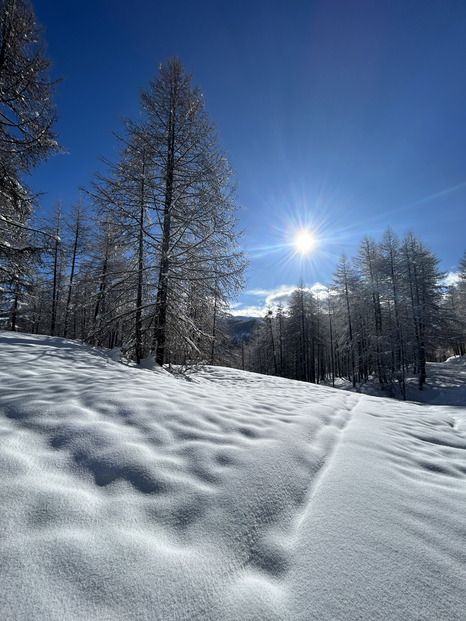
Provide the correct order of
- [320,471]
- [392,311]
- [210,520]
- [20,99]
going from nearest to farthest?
[210,520] → [320,471] → [20,99] → [392,311]

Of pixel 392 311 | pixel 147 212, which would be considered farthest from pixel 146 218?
pixel 392 311

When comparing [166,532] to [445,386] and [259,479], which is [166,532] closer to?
[259,479]

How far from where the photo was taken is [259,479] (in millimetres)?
1594

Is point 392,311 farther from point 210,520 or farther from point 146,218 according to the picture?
point 210,520

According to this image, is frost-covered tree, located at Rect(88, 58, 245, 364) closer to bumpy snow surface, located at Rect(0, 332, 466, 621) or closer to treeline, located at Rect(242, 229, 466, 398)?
bumpy snow surface, located at Rect(0, 332, 466, 621)

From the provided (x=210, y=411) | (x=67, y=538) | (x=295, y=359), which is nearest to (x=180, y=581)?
(x=67, y=538)

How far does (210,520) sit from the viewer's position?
4.05ft

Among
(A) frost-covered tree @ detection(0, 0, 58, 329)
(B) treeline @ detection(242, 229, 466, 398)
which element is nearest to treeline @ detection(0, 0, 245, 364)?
(A) frost-covered tree @ detection(0, 0, 58, 329)

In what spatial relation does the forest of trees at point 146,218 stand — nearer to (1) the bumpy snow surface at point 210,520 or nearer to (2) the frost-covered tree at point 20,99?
(2) the frost-covered tree at point 20,99

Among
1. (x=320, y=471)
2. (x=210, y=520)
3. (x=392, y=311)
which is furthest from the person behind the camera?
(x=392, y=311)

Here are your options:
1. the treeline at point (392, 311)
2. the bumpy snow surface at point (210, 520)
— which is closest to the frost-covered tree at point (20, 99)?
the bumpy snow surface at point (210, 520)

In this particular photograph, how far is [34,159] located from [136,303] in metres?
4.77

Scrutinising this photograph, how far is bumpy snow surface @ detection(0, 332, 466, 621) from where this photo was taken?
85 cm

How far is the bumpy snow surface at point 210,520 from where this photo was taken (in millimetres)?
847
